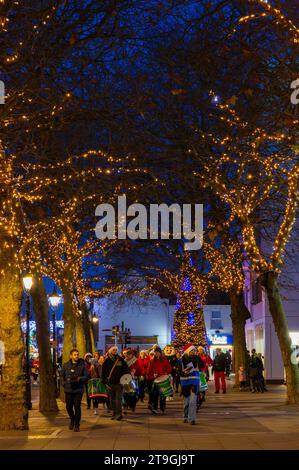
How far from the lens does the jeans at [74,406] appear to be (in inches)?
792

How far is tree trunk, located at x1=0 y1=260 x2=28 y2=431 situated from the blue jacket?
3.22ft

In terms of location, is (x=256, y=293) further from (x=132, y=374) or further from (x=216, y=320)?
(x=216, y=320)

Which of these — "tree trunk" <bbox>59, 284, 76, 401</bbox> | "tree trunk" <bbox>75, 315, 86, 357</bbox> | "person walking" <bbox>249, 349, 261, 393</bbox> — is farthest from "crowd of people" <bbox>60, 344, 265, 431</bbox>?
"tree trunk" <bbox>75, 315, 86, 357</bbox>

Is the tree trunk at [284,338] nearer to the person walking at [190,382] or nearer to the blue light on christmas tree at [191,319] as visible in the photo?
the person walking at [190,382]

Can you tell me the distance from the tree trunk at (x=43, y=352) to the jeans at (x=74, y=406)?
6.42 m

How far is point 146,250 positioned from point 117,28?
30095 mm

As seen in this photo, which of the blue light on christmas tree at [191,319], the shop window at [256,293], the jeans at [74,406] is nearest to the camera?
the jeans at [74,406]

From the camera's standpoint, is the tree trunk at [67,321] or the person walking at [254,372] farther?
the person walking at [254,372]

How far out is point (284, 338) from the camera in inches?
1072

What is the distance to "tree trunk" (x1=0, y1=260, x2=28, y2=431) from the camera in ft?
65.0

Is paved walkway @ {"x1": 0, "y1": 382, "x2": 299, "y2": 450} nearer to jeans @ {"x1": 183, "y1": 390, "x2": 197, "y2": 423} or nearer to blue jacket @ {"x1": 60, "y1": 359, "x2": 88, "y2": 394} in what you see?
jeans @ {"x1": 183, "y1": 390, "x2": 197, "y2": 423}

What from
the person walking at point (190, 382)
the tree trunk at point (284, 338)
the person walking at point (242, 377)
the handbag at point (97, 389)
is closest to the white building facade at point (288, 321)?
the person walking at point (242, 377)

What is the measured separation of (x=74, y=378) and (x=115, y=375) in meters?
3.22

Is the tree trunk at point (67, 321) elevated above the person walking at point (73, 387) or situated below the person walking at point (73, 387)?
above
